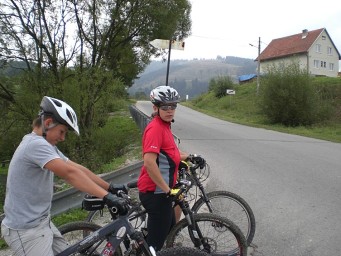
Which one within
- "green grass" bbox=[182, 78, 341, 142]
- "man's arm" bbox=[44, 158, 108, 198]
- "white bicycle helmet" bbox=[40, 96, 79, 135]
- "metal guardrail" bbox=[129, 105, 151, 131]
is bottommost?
"man's arm" bbox=[44, 158, 108, 198]

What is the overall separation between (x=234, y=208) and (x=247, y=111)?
34.2 m

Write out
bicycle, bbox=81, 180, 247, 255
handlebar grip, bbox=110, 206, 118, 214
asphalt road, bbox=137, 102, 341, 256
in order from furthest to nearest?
asphalt road, bbox=137, 102, 341, 256
bicycle, bbox=81, 180, 247, 255
handlebar grip, bbox=110, 206, 118, 214

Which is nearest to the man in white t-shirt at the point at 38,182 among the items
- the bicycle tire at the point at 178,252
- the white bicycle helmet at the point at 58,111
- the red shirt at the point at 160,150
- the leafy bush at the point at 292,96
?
the white bicycle helmet at the point at 58,111

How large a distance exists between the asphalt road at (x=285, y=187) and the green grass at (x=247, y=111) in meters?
11.1

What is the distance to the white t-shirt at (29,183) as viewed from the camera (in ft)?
9.30

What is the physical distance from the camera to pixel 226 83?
5369 centimetres

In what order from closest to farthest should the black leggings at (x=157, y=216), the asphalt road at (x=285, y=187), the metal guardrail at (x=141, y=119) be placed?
the black leggings at (x=157, y=216)
the asphalt road at (x=285, y=187)
the metal guardrail at (x=141, y=119)

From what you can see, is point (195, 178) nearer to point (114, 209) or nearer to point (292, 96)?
point (114, 209)

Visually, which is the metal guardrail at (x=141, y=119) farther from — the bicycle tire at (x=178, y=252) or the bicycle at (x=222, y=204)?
the bicycle tire at (x=178, y=252)

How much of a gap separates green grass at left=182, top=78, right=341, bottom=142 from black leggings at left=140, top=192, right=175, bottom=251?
20867 mm

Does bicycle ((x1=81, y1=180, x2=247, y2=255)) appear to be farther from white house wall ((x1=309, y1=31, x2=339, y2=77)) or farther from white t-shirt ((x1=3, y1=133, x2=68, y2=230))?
white house wall ((x1=309, y1=31, x2=339, y2=77))

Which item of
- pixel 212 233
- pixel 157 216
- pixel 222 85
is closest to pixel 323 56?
pixel 222 85

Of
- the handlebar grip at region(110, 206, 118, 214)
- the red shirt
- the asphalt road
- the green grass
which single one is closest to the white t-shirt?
the handlebar grip at region(110, 206, 118, 214)

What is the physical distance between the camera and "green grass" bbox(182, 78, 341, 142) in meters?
26.2
